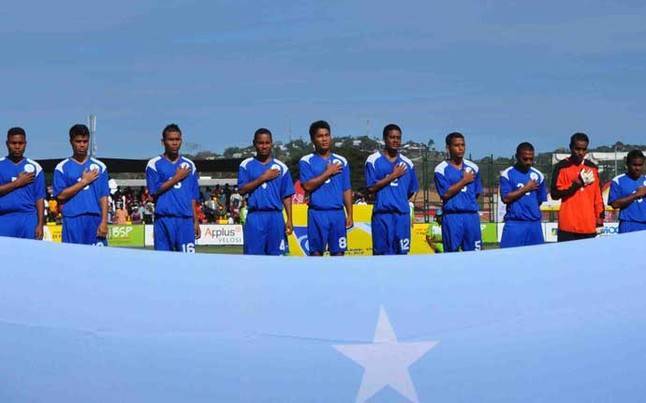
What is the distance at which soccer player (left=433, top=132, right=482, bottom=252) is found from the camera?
1137 cm

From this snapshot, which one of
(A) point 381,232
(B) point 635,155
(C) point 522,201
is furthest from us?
(B) point 635,155

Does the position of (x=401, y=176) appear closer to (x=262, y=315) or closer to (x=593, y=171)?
(x=593, y=171)

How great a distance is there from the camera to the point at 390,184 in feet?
36.6

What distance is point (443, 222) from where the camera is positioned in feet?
37.7

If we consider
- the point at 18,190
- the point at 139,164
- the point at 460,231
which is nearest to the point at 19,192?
the point at 18,190

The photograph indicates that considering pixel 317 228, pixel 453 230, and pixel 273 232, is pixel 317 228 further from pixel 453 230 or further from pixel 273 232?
pixel 453 230

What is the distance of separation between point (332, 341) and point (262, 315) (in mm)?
339

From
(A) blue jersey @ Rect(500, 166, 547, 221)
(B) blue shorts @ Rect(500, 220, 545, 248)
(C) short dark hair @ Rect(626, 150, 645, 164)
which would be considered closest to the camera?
(B) blue shorts @ Rect(500, 220, 545, 248)

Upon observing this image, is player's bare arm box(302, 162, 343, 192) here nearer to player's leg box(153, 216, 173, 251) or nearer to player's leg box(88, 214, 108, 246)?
player's leg box(153, 216, 173, 251)

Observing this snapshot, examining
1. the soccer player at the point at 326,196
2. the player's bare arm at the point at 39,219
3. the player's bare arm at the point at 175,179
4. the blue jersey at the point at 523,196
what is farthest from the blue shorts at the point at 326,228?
the player's bare arm at the point at 39,219

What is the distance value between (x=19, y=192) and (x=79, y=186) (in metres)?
0.76

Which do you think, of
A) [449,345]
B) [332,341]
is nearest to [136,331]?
[332,341]

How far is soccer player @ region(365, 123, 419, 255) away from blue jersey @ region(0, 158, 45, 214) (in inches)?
155

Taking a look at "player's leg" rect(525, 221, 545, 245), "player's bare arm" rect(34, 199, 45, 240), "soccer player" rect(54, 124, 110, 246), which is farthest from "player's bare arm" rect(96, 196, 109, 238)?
"player's leg" rect(525, 221, 545, 245)
